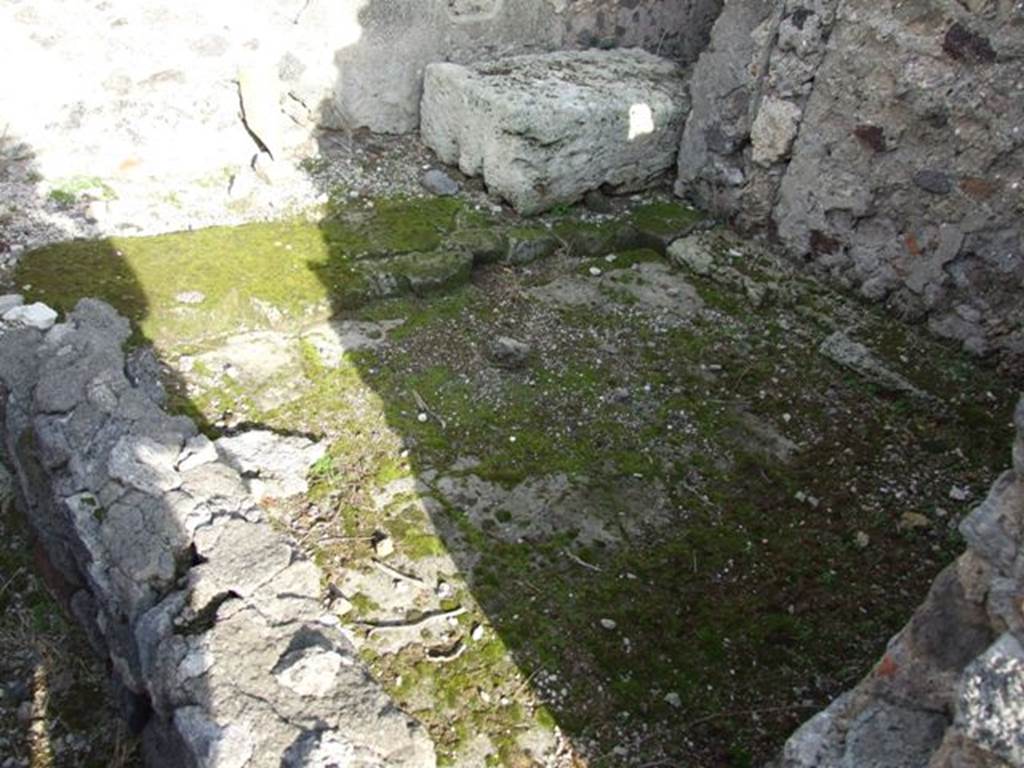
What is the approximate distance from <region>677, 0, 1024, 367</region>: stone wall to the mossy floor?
0.21 meters

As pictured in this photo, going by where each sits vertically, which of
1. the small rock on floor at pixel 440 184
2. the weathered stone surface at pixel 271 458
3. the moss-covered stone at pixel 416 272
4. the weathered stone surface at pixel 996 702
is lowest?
the weathered stone surface at pixel 271 458

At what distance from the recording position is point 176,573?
248 cm

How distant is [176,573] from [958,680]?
1.89 meters

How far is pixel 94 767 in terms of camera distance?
2635 millimetres

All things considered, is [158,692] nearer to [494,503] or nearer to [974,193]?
[494,503]

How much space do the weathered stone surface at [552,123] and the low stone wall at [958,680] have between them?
313cm

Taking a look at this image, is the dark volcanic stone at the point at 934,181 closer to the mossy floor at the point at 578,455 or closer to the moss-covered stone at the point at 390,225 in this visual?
the mossy floor at the point at 578,455

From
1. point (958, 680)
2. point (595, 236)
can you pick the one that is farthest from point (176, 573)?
point (595, 236)

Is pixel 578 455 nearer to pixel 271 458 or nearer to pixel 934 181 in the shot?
pixel 271 458

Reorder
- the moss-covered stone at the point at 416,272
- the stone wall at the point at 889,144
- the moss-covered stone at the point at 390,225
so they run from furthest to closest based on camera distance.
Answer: the moss-covered stone at the point at 390,225 → the moss-covered stone at the point at 416,272 → the stone wall at the point at 889,144

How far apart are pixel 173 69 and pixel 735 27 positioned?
2.72m

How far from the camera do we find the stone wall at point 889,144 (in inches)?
140

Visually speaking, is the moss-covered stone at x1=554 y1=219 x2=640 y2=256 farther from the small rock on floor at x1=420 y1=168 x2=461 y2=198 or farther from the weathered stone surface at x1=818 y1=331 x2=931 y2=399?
the weathered stone surface at x1=818 y1=331 x2=931 y2=399

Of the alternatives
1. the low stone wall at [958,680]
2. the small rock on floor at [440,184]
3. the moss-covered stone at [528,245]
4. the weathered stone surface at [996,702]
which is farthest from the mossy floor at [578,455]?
the weathered stone surface at [996,702]
